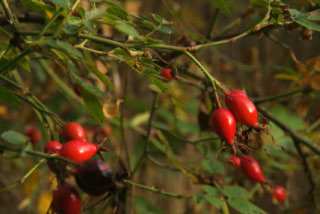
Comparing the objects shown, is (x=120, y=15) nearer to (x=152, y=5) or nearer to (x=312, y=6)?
(x=312, y=6)

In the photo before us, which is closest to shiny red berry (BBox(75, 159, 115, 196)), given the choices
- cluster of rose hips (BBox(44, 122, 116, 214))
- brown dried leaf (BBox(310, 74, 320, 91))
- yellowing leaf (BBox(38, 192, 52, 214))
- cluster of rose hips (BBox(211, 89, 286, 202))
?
cluster of rose hips (BBox(44, 122, 116, 214))

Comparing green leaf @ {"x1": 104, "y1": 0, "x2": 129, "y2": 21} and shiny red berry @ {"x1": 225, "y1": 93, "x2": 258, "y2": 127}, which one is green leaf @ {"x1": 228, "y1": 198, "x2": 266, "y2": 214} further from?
green leaf @ {"x1": 104, "y1": 0, "x2": 129, "y2": 21}

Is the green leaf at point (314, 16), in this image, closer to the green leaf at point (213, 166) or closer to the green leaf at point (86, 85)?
the green leaf at point (86, 85)

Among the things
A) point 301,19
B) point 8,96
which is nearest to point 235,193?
point 301,19

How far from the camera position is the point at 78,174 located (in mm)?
707

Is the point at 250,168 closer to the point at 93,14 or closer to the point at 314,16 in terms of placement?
the point at 314,16

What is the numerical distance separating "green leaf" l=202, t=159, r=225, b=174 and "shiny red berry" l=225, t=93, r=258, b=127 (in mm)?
429

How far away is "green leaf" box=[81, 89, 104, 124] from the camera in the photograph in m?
→ 0.72

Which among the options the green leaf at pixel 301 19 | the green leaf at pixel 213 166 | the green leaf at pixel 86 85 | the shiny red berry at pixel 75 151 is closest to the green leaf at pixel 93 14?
the green leaf at pixel 86 85

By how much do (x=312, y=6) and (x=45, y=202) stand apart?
4.79 feet

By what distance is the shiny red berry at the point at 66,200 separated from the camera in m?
0.71

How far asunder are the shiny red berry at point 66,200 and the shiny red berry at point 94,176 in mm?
24

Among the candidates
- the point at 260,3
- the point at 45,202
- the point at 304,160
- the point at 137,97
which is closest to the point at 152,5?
the point at 137,97

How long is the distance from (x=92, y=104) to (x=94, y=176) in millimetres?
138
